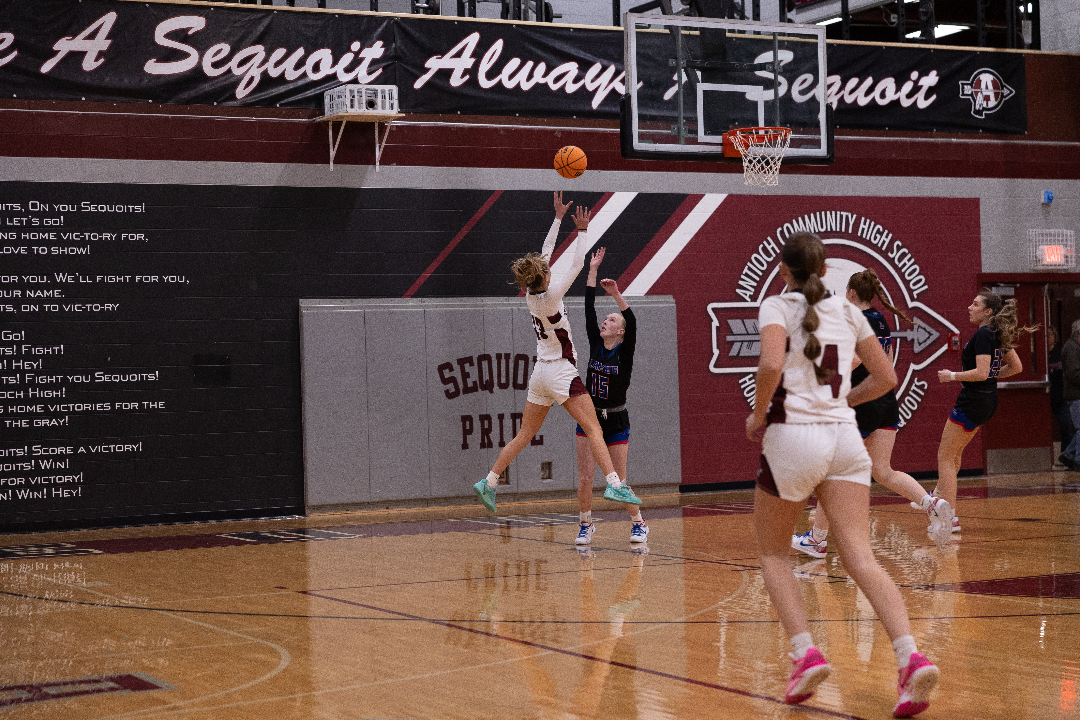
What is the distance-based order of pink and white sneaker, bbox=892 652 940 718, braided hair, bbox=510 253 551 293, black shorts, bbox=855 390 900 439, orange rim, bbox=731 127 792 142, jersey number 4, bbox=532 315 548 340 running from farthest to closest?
orange rim, bbox=731 127 792 142 < jersey number 4, bbox=532 315 548 340 < braided hair, bbox=510 253 551 293 < black shorts, bbox=855 390 900 439 < pink and white sneaker, bbox=892 652 940 718

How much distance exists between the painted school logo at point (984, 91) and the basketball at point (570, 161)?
6900mm

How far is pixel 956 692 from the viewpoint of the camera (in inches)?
193

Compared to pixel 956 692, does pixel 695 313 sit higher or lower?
higher

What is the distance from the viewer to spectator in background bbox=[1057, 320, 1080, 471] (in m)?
15.1

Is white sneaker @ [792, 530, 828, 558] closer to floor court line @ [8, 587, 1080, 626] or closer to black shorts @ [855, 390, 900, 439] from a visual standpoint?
black shorts @ [855, 390, 900, 439]

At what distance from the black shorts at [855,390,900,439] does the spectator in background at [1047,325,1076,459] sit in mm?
7779

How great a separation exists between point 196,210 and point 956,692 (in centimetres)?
949

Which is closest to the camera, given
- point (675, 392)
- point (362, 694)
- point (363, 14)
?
point (362, 694)

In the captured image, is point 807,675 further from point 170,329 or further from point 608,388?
point 170,329

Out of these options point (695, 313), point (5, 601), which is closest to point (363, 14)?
point (695, 313)

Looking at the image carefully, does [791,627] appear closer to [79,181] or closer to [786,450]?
[786,450]

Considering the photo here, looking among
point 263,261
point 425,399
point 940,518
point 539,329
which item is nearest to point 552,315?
point 539,329

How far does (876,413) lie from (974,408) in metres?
1.52

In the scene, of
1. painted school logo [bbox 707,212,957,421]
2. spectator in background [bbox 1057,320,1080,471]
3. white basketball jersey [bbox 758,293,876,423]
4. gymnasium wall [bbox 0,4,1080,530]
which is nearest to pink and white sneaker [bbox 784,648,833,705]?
white basketball jersey [bbox 758,293,876,423]
